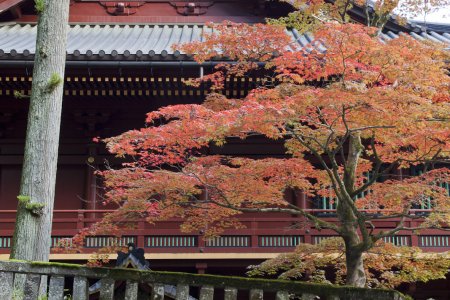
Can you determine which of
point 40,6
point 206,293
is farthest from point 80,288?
point 40,6

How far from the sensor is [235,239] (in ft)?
38.6

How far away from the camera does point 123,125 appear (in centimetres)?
1279

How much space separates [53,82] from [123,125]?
524 cm

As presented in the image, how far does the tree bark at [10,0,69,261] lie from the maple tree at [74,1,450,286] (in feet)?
4.78

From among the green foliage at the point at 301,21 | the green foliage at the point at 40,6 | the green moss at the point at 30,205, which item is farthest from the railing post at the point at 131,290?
the green foliage at the point at 301,21

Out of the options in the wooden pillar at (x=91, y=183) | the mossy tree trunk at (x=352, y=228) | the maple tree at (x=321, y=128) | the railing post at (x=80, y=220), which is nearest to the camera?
the maple tree at (x=321, y=128)

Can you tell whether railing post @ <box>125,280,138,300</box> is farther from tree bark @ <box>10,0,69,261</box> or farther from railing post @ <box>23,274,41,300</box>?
tree bark @ <box>10,0,69,261</box>

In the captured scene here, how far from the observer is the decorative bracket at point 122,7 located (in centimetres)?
1516

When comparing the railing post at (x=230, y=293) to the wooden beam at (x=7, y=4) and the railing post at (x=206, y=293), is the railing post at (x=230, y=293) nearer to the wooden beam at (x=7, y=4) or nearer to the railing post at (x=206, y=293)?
the railing post at (x=206, y=293)

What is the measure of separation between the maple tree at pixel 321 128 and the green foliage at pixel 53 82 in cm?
150

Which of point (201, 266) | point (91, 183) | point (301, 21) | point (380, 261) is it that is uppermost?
point (301, 21)

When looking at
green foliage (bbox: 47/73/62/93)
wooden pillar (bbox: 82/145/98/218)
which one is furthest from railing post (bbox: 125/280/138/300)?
wooden pillar (bbox: 82/145/98/218)

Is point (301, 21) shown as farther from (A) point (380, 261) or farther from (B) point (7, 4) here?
(B) point (7, 4)

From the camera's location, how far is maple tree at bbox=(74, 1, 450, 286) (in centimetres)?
741
